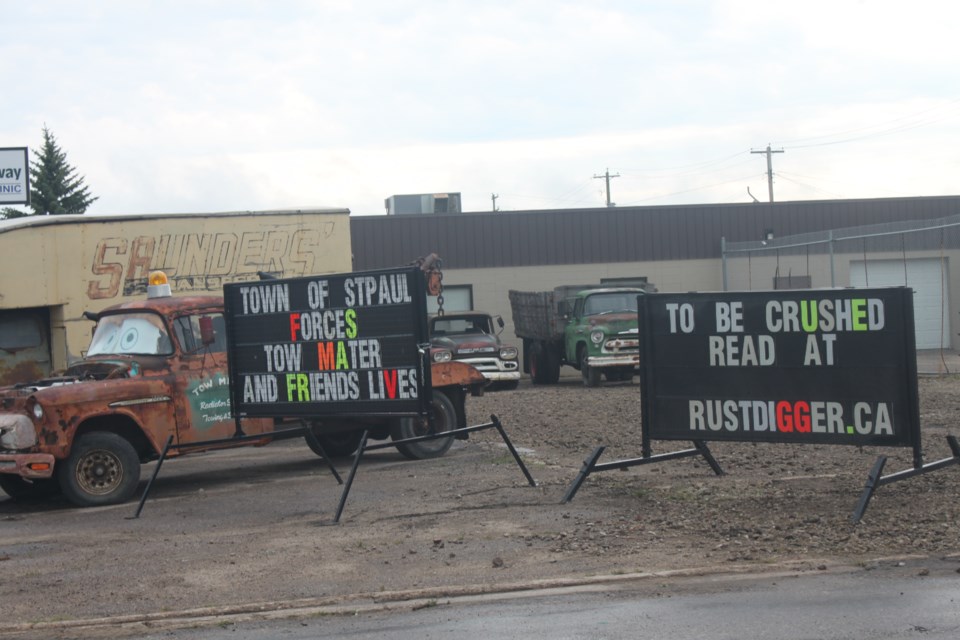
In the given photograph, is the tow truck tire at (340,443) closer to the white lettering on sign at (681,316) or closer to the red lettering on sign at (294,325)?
the red lettering on sign at (294,325)

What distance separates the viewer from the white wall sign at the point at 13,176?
86.6 ft

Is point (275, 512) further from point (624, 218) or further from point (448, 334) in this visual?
point (624, 218)

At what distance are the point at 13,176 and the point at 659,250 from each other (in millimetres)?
19310

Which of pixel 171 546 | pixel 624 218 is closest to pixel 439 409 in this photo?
pixel 171 546

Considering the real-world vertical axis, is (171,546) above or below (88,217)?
below

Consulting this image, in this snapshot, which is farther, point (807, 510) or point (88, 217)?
point (88, 217)

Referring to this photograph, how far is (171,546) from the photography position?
9078 mm

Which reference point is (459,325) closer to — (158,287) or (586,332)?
(586,332)

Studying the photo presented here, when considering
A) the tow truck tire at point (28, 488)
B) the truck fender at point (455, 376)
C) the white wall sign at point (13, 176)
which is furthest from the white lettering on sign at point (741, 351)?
the white wall sign at point (13, 176)

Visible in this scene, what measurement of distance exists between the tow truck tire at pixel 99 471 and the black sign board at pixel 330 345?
124 centimetres

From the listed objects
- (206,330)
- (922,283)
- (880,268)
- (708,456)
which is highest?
(880,268)

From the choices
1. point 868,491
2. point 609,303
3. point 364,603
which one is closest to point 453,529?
point 364,603

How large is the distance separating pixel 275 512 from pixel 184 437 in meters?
2.16

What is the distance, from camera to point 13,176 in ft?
86.9
